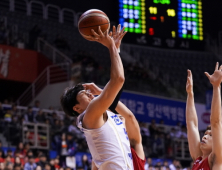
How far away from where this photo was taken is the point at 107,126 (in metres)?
3.44

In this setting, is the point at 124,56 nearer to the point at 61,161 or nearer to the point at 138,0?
the point at 138,0

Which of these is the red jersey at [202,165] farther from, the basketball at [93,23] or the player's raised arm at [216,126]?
the basketball at [93,23]

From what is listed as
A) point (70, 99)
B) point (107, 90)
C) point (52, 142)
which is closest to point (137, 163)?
point (70, 99)

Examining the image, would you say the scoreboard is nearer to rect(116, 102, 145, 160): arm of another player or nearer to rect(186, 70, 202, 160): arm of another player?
rect(186, 70, 202, 160): arm of another player

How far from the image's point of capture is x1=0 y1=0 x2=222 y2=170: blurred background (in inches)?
634

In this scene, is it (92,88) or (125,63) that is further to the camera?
(125,63)

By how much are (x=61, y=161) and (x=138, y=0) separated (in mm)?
8433

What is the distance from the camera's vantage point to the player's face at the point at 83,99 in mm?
3615

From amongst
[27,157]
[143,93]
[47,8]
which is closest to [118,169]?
[27,157]

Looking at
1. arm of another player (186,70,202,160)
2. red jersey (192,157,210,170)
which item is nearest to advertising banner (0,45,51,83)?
arm of another player (186,70,202,160)

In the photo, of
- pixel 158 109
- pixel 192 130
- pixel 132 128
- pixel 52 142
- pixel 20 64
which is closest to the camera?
pixel 132 128

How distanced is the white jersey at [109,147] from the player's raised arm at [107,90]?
0.23 feet

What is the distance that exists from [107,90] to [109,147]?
0.44 metres

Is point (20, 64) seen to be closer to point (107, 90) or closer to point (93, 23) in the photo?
point (93, 23)
